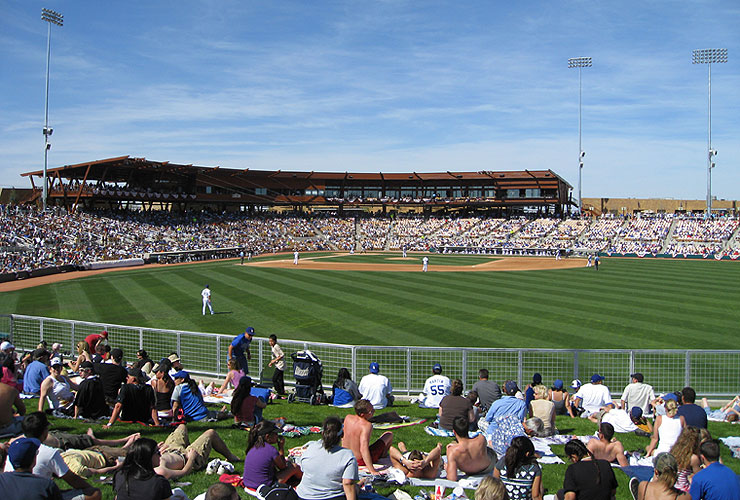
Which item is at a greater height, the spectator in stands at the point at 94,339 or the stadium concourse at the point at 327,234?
the stadium concourse at the point at 327,234

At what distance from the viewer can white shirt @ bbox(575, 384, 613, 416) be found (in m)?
11.0

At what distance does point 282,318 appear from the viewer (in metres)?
22.4

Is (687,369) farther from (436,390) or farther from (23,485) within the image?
(23,485)

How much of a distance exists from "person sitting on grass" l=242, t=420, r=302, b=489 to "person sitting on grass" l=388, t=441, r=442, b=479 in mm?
1330

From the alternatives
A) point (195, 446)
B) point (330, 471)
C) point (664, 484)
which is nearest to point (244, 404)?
point (195, 446)

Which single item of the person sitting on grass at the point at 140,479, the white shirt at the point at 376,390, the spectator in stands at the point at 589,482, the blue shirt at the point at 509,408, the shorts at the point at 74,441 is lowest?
the white shirt at the point at 376,390

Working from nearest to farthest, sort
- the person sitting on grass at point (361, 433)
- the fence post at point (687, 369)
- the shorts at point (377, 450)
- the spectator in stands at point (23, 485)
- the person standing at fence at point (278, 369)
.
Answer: the spectator in stands at point (23, 485) → the person sitting on grass at point (361, 433) → the shorts at point (377, 450) → the fence post at point (687, 369) → the person standing at fence at point (278, 369)

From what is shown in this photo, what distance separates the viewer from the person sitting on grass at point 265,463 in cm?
630

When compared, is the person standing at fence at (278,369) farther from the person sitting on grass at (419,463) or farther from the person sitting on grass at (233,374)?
the person sitting on grass at (419,463)

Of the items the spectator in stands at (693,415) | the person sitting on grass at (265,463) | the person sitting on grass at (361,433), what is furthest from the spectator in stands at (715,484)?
the person sitting on grass at (265,463)

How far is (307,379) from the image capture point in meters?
11.5

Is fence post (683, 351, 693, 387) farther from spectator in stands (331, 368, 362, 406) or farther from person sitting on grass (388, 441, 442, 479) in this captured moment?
person sitting on grass (388, 441, 442, 479)

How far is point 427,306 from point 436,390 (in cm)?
1431

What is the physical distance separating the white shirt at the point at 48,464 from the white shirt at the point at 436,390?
701 cm
